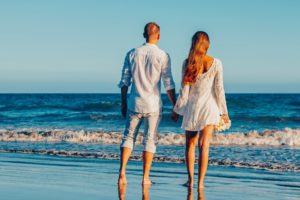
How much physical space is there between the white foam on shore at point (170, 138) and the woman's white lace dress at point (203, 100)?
26.1 ft

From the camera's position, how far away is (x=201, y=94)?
607 cm

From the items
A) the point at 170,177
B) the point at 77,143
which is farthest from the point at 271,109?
the point at 170,177

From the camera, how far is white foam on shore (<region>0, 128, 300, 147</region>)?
14.5 meters

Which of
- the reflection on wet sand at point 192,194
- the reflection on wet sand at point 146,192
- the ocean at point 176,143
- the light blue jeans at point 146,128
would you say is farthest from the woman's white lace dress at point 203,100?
the ocean at point 176,143

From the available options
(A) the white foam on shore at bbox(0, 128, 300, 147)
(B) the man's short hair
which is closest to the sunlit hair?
(B) the man's short hair

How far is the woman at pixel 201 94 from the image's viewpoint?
5.96m

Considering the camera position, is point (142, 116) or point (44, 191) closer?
point (44, 191)

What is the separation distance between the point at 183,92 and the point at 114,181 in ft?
4.79

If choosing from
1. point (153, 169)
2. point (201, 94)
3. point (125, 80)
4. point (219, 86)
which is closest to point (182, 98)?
point (201, 94)

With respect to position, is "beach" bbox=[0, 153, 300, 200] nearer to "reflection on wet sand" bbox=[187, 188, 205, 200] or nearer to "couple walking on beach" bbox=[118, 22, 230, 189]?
"reflection on wet sand" bbox=[187, 188, 205, 200]

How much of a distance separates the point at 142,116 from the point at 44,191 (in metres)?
1.31

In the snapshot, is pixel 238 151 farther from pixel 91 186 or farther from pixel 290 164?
pixel 91 186

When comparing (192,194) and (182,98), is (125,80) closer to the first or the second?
(182,98)

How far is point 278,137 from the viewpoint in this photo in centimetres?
1544
